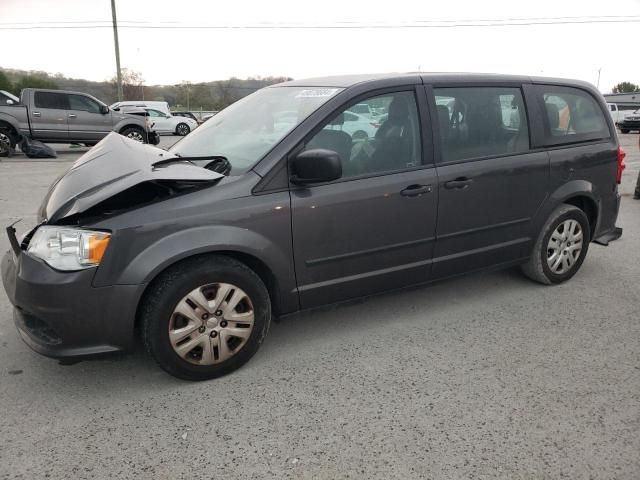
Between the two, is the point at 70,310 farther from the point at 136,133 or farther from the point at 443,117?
the point at 136,133

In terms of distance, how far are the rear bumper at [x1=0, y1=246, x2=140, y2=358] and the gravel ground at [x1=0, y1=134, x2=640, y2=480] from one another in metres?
0.19

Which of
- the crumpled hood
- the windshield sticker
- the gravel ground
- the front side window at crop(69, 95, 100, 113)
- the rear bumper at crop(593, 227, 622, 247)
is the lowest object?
the gravel ground

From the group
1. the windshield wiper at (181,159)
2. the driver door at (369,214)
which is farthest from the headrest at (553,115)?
the windshield wiper at (181,159)

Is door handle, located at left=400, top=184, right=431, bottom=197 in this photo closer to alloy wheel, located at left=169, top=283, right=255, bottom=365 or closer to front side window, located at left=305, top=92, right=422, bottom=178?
front side window, located at left=305, top=92, right=422, bottom=178

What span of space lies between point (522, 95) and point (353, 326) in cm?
216

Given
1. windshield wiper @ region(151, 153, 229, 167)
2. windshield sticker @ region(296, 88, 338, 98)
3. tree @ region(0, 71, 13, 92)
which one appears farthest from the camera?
tree @ region(0, 71, 13, 92)

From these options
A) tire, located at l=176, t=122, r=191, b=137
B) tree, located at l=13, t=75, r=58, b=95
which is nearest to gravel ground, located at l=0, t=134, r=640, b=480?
tire, located at l=176, t=122, r=191, b=137

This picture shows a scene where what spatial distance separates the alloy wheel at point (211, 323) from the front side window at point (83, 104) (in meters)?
14.3

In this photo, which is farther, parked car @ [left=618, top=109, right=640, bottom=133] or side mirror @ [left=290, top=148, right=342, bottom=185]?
parked car @ [left=618, top=109, right=640, bottom=133]

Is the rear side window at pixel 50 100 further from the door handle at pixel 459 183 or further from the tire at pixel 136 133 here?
the door handle at pixel 459 183

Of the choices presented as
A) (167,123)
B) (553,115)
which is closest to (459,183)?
(553,115)

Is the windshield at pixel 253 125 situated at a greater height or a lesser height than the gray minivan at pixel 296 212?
greater

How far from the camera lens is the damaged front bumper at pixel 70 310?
2.52 metres

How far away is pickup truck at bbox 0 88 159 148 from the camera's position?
45.9 feet
